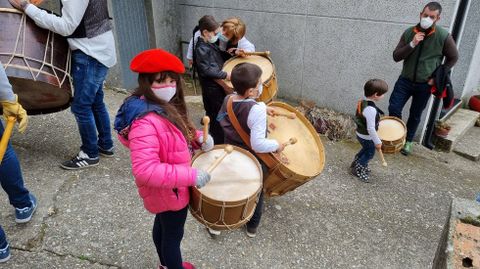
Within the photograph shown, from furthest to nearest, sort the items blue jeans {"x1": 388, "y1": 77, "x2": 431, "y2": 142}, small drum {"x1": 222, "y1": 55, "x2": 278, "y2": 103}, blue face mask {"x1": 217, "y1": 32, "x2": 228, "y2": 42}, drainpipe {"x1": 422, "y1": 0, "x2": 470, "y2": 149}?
drainpipe {"x1": 422, "y1": 0, "x2": 470, "y2": 149} → blue jeans {"x1": 388, "y1": 77, "x2": 431, "y2": 142} → blue face mask {"x1": 217, "y1": 32, "x2": 228, "y2": 42} → small drum {"x1": 222, "y1": 55, "x2": 278, "y2": 103}

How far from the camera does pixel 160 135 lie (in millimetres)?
1819

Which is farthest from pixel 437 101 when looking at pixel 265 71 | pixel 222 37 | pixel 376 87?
pixel 222 37

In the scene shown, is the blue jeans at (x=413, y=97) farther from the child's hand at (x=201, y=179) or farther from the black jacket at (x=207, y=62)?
the child's hand at (x=201, y=179)

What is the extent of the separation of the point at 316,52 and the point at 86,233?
435cm

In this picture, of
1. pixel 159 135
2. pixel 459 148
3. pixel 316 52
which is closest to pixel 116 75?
pixel 316 52

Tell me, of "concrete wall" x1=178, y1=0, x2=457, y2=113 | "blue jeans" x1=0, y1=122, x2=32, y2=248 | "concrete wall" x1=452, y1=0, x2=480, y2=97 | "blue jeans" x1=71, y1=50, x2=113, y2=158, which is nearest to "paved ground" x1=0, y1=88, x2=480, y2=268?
"blue jeans" x1=0, y1=122, x2=32, y2=248

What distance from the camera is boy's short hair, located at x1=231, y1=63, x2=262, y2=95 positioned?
247 centimetres

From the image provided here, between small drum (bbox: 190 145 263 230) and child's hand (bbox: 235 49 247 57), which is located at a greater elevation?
child's hand (bbox: 235 49 247 57)

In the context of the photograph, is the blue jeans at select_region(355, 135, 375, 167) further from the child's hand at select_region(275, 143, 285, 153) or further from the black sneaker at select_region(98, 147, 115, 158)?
the black sneaker at select_region(98, 147, 115, 158)

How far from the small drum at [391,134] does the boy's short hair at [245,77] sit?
2.00 meters

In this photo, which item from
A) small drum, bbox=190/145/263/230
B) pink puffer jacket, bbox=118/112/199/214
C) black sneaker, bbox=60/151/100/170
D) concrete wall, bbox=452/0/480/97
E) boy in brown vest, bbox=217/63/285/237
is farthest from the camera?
concrete wall, bbox=452/0/480/97

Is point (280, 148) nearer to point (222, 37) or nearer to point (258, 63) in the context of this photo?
point (258, 63)

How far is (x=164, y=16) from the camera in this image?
6.89 meters

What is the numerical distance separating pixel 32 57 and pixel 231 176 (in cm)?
182
